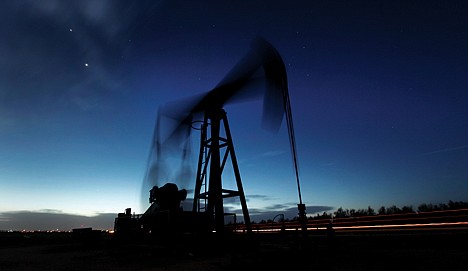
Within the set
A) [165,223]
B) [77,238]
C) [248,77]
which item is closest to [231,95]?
[248,77]

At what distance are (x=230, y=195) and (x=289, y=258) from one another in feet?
26.4

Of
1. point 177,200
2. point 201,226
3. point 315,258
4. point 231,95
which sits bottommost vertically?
point 315,258

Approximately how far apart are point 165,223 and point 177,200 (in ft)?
5.73

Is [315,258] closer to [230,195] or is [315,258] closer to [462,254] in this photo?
[462,254]

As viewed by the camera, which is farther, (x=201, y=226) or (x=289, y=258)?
(x=201, y=226)

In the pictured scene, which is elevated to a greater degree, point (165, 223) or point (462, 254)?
point (165, 223)

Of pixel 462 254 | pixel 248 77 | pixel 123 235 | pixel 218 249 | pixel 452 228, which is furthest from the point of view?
pixel 123 235

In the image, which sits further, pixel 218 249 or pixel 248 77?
pixel 248 77

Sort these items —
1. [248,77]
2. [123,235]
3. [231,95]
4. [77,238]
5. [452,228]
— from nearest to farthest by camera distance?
1. [248,77]
2. [231,95]
3. [452,228]
4. [123,235]
5. [77,238]

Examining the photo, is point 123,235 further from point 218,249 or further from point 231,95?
point 231,95

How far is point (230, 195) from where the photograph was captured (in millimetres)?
18344

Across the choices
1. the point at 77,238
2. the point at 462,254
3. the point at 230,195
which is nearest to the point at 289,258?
the point at 462,254

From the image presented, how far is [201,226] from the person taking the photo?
18203mm

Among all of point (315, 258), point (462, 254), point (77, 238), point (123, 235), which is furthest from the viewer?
point (77, 238)
